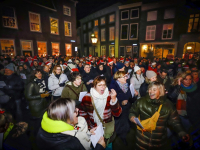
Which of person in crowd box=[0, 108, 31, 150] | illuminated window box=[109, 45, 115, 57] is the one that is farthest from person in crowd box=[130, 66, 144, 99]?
illuminated window box=[109, 45, 115, 57]

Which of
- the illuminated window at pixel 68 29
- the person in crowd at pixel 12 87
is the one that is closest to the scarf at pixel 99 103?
the person in crowd at pixel 12 87

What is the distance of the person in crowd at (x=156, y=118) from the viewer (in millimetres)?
2105

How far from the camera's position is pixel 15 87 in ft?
13.0

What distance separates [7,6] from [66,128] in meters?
17.9

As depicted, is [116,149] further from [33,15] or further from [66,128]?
[33,15]

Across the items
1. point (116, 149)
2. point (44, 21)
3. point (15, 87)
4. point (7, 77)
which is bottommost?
point (116, 149)

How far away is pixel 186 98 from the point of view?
9.83 feet

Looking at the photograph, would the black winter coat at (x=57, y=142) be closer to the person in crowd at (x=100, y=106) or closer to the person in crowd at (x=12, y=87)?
the person in crowd at (x=100, y=106)

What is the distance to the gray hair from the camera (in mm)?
1403

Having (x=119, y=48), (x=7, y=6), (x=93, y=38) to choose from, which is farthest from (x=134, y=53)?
(x=7, y=6)

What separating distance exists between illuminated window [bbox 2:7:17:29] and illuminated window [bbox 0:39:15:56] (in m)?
1.88

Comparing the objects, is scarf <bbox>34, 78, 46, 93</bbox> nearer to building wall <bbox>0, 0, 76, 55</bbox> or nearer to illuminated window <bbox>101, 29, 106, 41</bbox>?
building wall <bbox>0, 0, 76, 55</bbox>

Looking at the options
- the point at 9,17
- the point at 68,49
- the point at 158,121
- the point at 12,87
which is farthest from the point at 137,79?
the point at 68,49

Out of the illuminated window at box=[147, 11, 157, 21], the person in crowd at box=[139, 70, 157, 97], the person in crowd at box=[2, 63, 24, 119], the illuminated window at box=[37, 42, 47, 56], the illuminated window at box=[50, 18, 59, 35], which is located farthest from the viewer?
the illuminated window at box=[147, 11, 157, 21]
